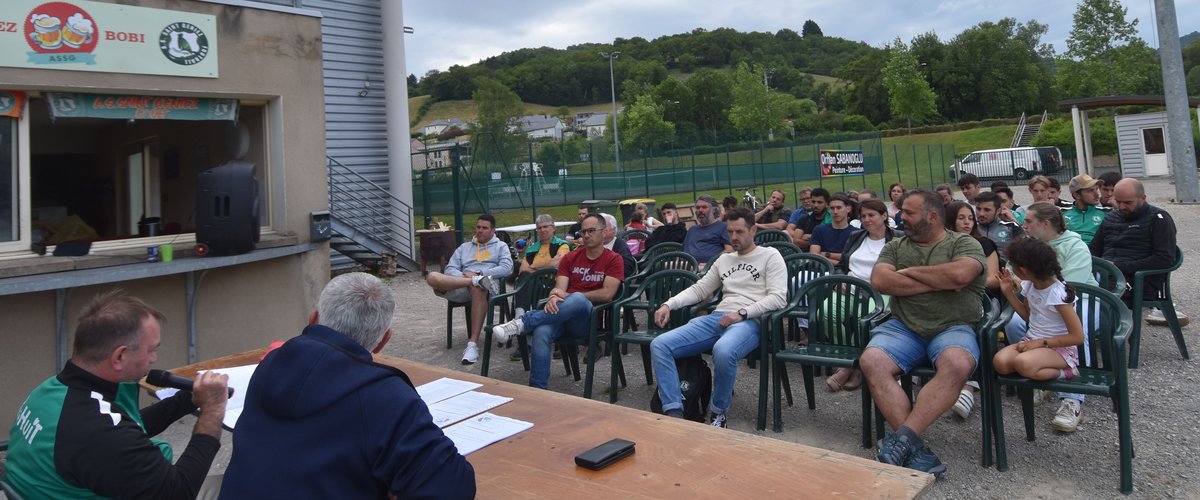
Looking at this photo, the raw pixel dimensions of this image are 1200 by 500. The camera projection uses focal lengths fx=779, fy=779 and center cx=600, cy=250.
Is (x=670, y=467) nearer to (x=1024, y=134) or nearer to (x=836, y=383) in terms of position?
(x=836, y=383)

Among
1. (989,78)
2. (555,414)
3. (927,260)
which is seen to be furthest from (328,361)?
(989,78)

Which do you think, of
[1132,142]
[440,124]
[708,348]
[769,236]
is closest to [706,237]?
[769,236]

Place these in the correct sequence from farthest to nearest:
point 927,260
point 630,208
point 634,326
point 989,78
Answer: point 989,78, point 630,208, point 634,326, point 927,260

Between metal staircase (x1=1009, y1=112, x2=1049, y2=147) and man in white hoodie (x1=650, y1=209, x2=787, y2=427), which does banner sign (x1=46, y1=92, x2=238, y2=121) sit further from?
metal staircase (x1=1009, y1=112, x2=1049, y2=147)

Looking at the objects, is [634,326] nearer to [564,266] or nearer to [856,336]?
[564,266]

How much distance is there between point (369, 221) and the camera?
43.5 feet

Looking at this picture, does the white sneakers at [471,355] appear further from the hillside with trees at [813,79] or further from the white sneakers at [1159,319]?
the hillside with trees at [813,79]

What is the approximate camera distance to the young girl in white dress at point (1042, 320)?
3.62 m

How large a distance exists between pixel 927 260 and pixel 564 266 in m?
2.69

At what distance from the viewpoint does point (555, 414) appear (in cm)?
270

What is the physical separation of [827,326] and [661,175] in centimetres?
1667

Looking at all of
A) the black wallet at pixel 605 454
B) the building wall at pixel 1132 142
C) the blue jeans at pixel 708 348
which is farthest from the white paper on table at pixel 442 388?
the building wall at pixel 1132 142

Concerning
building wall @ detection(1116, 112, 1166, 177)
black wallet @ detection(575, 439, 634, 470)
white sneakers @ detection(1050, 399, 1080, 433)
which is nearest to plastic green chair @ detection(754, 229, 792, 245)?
white sneakers @ detection(1050, 399, 1080, 433)

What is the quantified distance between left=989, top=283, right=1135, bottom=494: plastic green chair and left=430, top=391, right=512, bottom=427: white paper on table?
2.45m
